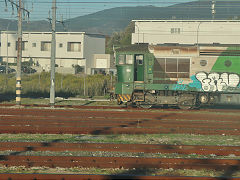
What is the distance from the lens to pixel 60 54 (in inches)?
3290

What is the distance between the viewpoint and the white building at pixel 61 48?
82188 millimetres

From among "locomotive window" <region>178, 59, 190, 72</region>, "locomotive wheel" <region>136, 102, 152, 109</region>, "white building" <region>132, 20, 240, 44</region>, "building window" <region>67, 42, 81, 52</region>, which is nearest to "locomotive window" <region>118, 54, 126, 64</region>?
"locomotive wheel" <region>136, 102, 152, 109</region>

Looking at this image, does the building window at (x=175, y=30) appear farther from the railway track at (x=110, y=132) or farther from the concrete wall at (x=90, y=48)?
the railway track at (x=110, y=132)

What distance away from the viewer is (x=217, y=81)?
24.0 metres

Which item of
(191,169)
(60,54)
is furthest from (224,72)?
(60,54)

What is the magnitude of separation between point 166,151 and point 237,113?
13015mm

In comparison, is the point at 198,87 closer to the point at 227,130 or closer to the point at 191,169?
the point at 227,130

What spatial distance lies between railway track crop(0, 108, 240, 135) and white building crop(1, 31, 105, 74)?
6061cm

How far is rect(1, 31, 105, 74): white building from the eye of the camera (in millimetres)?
82188

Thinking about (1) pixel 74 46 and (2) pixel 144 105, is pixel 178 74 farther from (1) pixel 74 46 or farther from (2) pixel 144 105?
(1) pixel 74 46

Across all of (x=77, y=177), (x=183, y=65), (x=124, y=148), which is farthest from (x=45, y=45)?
(x=77, y=177)

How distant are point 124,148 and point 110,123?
551 centimetres

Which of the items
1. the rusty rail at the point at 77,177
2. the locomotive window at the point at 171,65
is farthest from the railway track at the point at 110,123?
the rusty rail at the point at 77,177

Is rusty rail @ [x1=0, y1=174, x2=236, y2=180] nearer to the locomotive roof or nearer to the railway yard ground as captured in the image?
the railway yard ground
